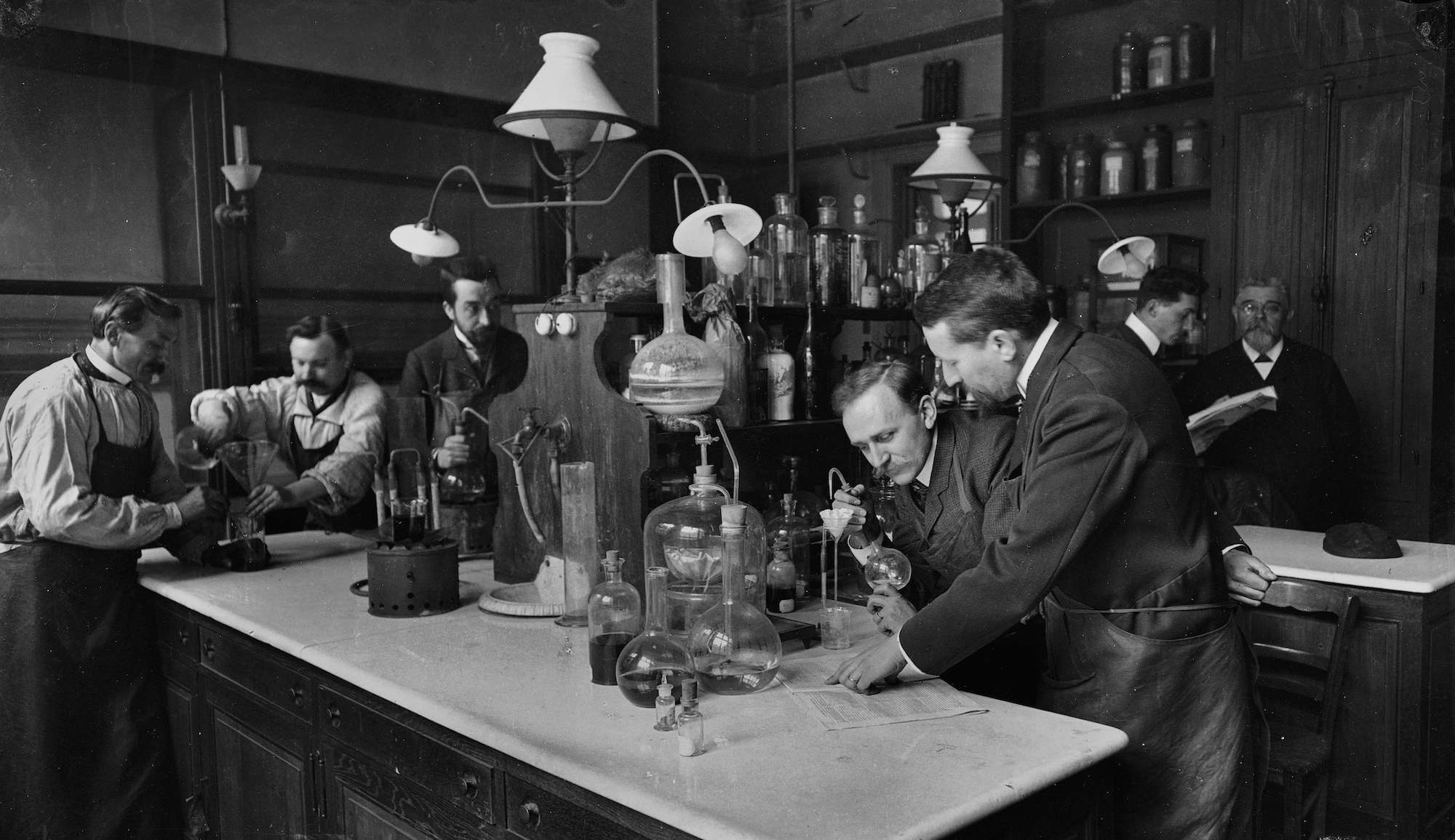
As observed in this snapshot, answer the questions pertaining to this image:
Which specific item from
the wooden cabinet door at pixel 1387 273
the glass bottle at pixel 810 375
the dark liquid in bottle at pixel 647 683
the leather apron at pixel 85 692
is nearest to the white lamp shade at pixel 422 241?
the leather apron at pixel 85 692

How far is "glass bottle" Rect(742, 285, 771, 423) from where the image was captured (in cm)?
284

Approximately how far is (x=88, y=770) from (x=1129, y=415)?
3.14m

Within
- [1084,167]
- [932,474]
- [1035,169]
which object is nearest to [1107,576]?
[932,474]

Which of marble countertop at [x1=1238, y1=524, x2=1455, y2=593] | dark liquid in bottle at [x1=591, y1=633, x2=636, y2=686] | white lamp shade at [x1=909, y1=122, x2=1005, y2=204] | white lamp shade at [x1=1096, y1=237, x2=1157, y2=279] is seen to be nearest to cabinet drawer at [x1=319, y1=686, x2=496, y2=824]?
dark liquid in bottle at [x1=591, y1=633, x2=636, y2=686]

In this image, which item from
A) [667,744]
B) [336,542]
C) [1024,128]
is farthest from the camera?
[1024,128]

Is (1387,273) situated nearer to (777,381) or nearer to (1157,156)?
(1157,156)

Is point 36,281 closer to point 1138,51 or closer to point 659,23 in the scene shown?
point 659,23

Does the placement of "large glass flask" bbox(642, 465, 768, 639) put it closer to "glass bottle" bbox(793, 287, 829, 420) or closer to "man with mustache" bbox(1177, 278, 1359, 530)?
"glass bottle" bbox(793, 287, 829, 420)

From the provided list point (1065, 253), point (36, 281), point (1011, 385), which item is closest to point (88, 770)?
point (36, 281)

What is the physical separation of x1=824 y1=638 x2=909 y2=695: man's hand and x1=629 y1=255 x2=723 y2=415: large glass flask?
29.4 inches

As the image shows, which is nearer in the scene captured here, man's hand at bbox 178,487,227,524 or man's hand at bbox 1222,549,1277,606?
man's hand at bbox 1222,549,1277,606

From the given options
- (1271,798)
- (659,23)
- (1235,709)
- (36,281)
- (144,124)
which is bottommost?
(1271,798)

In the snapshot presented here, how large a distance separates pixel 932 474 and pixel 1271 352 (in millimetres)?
2716

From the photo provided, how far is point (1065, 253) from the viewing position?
6.02 metres
